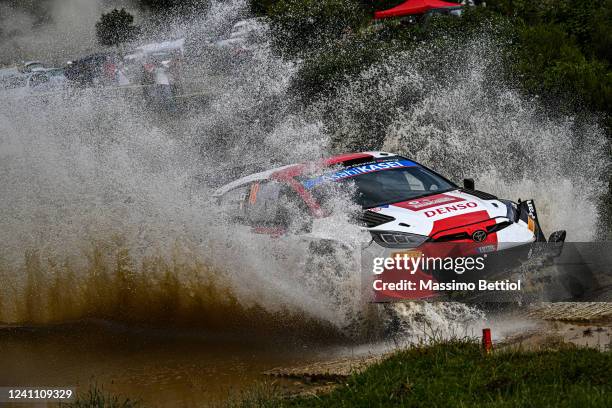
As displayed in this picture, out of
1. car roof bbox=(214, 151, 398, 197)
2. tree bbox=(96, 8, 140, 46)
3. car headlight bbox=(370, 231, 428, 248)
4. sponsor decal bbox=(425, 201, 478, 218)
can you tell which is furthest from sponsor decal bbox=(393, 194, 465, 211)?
tree bbox=(96, 8, 140, 46)

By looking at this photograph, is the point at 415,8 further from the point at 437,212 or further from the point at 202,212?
the point at 437,212

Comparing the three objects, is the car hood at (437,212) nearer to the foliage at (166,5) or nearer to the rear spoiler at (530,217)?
the rear spoiler at (530,217)

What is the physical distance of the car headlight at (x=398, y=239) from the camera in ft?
27.5

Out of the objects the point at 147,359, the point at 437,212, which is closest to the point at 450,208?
the point at 437,212

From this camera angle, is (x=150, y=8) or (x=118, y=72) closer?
(x=118, y=72)

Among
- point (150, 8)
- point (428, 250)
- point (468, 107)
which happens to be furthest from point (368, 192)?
point (150, 8)

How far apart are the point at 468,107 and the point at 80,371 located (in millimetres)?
10349

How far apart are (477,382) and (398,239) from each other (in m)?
2.87

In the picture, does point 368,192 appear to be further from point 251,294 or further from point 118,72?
point 118,72

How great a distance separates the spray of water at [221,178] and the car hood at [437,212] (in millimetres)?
479

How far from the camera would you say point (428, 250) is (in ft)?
27.3

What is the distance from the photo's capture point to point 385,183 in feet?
32.4

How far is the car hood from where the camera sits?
8.59 meters

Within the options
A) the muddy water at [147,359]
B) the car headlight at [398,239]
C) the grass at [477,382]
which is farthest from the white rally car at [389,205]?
the grass at [477,382]
